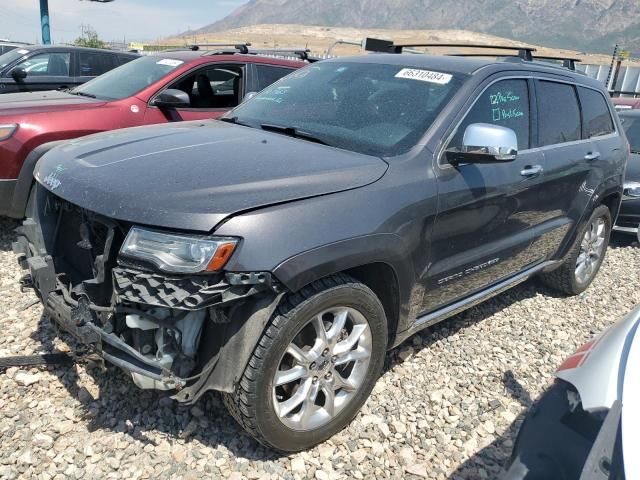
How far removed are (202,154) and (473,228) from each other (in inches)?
60.8

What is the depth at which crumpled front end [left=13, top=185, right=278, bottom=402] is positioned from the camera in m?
2.14

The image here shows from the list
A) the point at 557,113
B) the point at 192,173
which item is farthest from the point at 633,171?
the point at 192,173

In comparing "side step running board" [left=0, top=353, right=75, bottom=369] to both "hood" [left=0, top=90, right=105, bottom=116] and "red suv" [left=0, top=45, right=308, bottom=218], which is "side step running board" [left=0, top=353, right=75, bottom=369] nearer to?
"red suv" [left=0, top=45, right=308, bottom=218]

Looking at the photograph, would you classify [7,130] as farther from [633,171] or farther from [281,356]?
[633,171]

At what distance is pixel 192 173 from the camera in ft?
8.00

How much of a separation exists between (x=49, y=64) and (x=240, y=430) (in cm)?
753

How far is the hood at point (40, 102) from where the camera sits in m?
4.76

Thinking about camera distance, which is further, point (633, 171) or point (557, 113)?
point (633, 171)

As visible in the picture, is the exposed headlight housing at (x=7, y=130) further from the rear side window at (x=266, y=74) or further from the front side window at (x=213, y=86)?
the rear side window at (x=266, y=74)

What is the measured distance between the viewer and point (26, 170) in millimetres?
4039

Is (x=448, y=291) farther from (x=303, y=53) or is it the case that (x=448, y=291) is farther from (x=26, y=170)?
(x=303, y=53)

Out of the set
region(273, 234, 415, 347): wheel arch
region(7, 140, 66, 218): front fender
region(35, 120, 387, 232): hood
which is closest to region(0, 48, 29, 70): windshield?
region(7, 140, 66, 218): front fender

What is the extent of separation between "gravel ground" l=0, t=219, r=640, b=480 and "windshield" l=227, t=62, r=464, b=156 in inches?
55.9

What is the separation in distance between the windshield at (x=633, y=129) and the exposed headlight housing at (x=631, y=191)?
1.22 m
